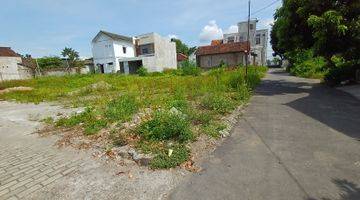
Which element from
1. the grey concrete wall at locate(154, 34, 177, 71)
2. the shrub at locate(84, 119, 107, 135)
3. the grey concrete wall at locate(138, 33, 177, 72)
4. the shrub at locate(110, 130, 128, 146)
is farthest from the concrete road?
the grey concrete wall at locate(154, 34, 177, 71)

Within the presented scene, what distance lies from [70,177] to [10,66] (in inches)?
1836

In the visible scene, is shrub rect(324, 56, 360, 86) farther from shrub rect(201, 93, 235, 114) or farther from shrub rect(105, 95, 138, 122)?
shrub rect(105, 95, 138, 122)

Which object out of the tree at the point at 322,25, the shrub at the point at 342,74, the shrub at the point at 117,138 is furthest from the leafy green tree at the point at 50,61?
the shrub at the point at 117,138

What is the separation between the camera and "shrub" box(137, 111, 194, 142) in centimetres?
531

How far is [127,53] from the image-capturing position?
137ft

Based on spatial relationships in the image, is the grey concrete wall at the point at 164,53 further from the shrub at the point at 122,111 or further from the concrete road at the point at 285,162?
the concrete road at the point at 285,162

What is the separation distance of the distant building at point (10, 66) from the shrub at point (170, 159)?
1732 inches

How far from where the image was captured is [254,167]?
14.5ft

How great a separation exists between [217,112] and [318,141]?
2.98 metres

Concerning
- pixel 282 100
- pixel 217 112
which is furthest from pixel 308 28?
pixel 217 112

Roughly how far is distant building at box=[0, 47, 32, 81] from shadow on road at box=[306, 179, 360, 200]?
153 feet

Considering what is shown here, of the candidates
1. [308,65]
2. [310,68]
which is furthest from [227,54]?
[310,68]

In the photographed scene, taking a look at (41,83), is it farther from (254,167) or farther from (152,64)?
(254,167)

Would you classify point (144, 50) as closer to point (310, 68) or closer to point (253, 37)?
point (310, 68)
